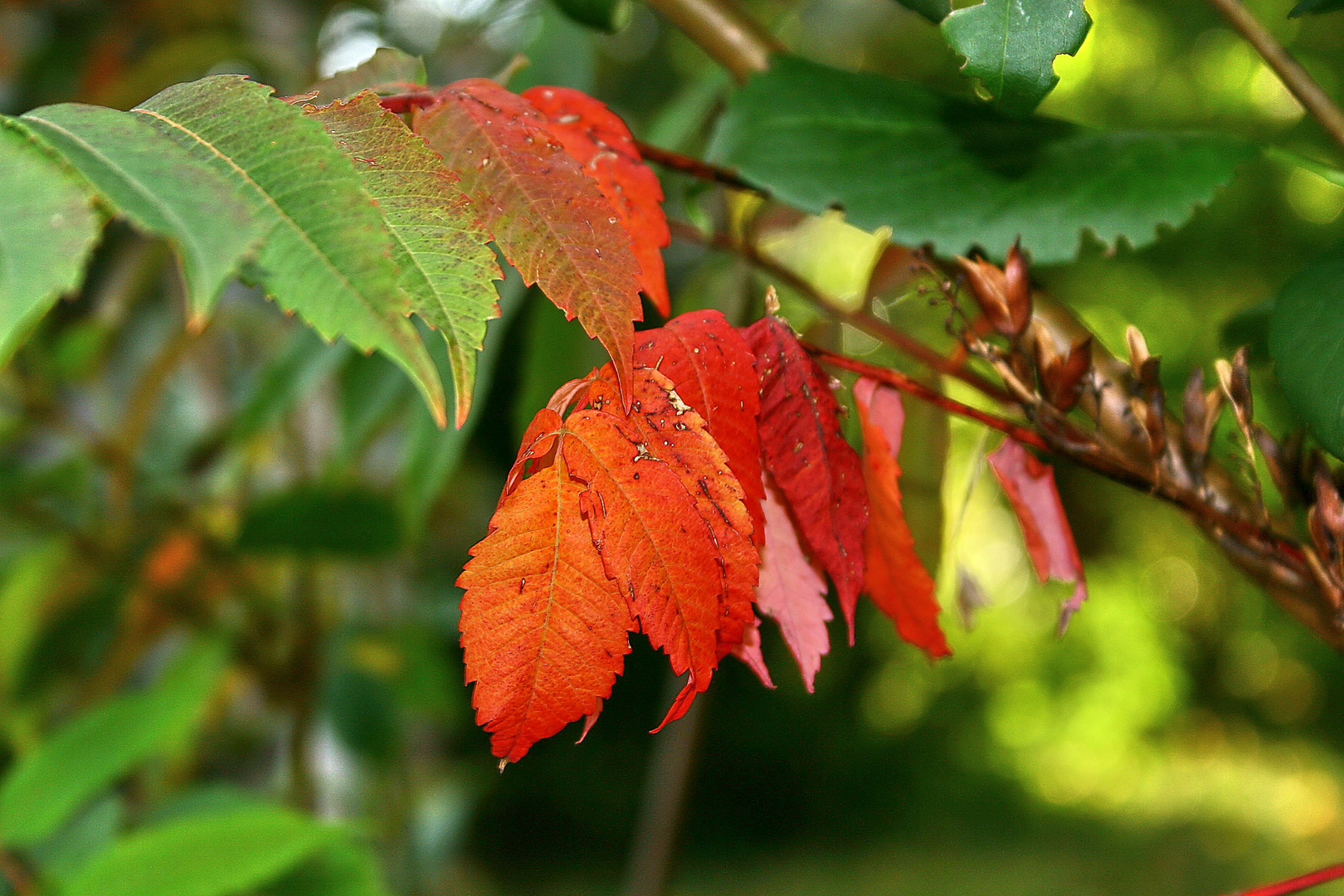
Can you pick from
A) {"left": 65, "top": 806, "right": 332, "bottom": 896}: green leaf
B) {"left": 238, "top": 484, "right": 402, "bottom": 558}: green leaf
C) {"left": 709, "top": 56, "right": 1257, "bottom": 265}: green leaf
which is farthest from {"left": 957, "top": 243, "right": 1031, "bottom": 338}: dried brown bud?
{"left": 238, "top": 484, "right": 402, "bottom": 558}: green leaf

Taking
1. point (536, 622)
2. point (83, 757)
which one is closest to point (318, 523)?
point (83, 757)

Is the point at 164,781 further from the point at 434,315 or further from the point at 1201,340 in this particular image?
the point at 1201,340

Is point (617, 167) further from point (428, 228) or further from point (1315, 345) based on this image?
point (1315, 345)

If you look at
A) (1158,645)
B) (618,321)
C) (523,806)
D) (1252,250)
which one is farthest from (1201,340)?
(618,321)

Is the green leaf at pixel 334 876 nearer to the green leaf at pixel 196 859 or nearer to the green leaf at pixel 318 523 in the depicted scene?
the green leaf at pixel 196 859

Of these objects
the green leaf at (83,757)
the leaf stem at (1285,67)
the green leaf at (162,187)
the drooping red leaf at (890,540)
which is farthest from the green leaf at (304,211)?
the green leaf at (83,757)
